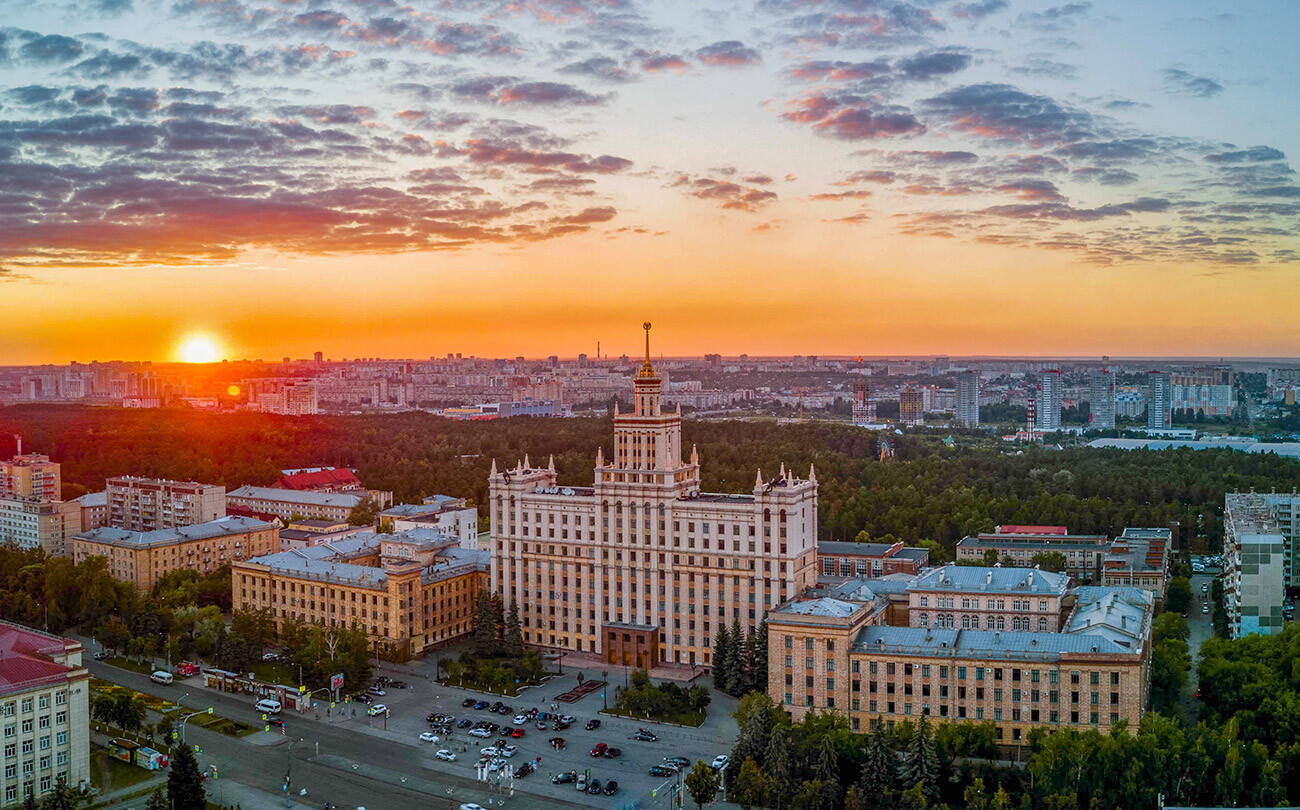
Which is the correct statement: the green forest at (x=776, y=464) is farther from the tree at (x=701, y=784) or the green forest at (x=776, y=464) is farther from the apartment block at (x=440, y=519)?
the tree at (x=701, y=784)

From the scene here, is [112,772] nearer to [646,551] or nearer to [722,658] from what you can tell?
[646,551]

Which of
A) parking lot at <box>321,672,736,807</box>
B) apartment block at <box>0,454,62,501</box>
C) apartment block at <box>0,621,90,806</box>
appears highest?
apartment block at <box>0,454,62,501</box>

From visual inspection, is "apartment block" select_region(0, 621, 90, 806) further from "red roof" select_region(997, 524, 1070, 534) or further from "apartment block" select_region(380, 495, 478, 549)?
"red roof" select_region(997, 524, 1070, 534)

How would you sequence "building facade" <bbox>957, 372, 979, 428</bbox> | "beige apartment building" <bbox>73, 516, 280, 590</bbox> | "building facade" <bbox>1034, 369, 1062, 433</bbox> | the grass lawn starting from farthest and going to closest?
1. "building facade" <bbox>957, 372, 979, 428</bbox>
2. "building facade" <bbox>1034, 369, 1062, 433</bbox>
3. "beige apartment building" <bbox>73, 516, 280, 590</bbox>
4. the grass lawn

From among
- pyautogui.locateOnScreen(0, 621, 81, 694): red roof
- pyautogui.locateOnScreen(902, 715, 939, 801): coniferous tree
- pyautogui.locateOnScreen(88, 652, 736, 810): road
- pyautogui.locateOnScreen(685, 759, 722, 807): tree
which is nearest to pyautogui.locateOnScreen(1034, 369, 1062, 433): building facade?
pyautogui.locateOnScreen(88, 652, 736, 810): road

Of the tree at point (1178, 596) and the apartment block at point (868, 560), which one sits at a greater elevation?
the apartment block at point (868, 560)

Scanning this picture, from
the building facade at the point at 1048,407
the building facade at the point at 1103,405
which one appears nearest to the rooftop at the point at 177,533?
the building facade at the point at 1048,407

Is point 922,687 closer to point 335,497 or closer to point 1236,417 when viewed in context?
point 335,497
